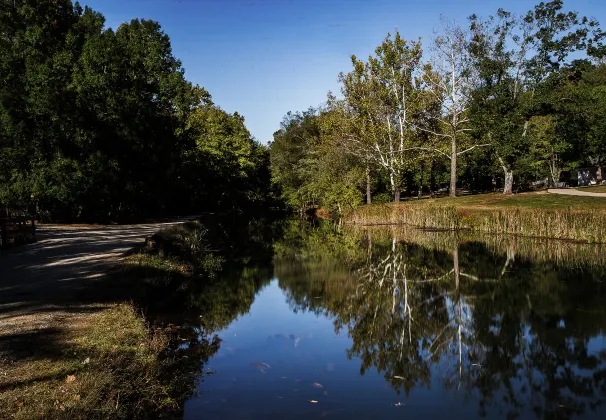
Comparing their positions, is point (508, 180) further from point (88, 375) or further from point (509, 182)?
point (88, 375)

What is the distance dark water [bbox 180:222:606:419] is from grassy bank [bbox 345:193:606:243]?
14.4 ft

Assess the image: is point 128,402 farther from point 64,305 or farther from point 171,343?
point 64,305

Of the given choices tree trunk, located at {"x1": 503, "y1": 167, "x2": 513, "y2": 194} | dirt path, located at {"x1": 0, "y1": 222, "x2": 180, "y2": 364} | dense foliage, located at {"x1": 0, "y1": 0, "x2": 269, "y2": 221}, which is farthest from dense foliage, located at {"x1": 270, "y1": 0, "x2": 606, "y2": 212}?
dirt path, located at {"x1": 0, "y1": 222, "x2": 180, "y2": 364}

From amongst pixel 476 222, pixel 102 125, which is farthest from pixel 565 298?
pixel 102 125

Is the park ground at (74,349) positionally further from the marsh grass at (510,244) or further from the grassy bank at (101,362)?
the marsh grass at (510,244)

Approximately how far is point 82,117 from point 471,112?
101ft

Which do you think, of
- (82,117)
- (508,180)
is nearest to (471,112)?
A: (508,180)

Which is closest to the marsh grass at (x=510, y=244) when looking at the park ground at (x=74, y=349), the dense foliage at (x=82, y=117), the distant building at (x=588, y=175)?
the dense foliage at (x=82, y=117)

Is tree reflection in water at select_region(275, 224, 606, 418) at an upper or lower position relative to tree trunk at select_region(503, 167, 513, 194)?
lower

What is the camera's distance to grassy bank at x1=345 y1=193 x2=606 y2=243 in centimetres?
2600

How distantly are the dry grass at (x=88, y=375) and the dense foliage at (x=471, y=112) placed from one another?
3596 cm

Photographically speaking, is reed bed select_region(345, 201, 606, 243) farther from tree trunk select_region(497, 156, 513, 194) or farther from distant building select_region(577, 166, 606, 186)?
distant building select_region(577, 166, 606, 186)

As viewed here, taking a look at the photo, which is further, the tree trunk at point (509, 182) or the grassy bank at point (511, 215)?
the tree trunk at point (509, 182)

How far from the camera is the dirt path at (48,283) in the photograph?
A: 8.62 meters
